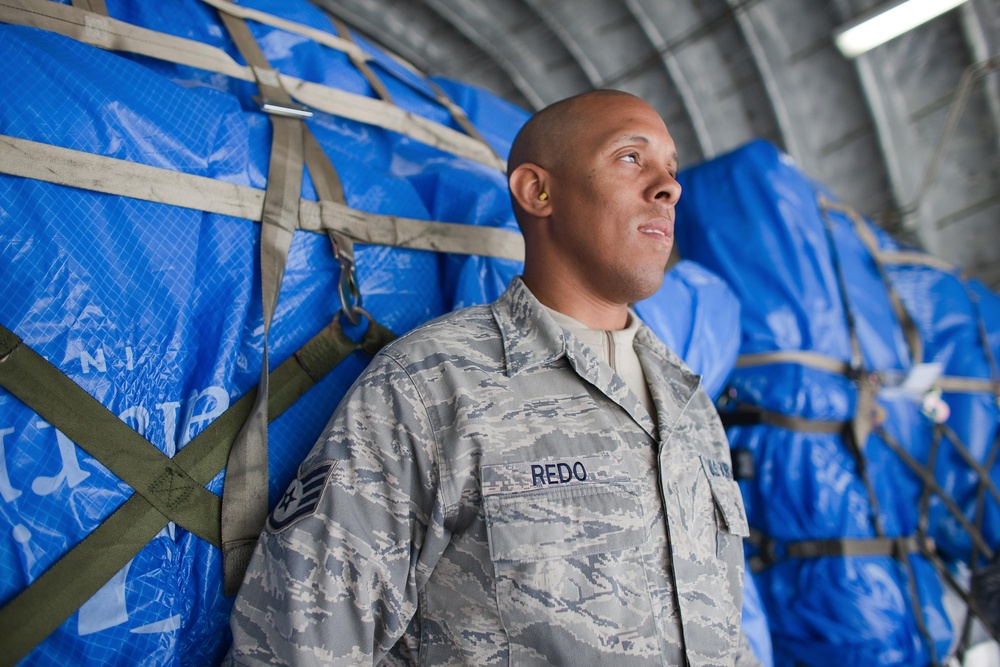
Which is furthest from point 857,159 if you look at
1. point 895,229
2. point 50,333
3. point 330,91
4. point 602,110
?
point 50,333

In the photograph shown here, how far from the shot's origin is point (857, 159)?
5164 mm

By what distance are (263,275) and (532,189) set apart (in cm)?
65

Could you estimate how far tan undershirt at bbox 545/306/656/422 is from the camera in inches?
60.4

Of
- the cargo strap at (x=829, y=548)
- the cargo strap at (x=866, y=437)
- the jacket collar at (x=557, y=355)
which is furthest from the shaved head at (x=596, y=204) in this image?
the cargo strap at (x=829, y=548)

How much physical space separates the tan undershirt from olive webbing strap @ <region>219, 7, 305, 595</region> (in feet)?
1.87

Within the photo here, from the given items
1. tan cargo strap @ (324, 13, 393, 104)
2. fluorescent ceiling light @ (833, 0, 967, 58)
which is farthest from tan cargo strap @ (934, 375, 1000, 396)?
tan cargo strap @ (324, 13, 393, 104)

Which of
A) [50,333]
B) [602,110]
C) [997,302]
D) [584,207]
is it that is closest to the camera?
[50,333]

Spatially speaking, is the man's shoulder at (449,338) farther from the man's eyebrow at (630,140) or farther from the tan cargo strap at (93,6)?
the tan cargo strap at (93,6)

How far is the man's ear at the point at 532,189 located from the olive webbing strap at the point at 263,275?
490mm

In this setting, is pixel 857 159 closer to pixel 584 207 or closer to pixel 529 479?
pixel 584 207

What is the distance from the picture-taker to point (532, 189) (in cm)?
166

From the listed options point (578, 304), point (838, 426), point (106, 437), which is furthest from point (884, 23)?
point (106, 437)

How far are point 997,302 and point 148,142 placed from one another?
12.2 ft

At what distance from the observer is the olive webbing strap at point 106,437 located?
1064 mm
